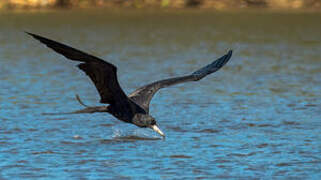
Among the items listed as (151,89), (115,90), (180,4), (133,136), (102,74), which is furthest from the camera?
(180,4)

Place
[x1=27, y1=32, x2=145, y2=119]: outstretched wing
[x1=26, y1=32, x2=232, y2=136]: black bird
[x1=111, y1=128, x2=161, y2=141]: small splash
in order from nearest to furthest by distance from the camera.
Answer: [x1=27, y1=32, x2=145, y2=119]: outstretched wing < [x1=26, y1=32, x2=232, y2=136]: black bird < [x1=111, y1=128, x2=161, y2=141]: small splash

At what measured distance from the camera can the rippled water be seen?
8625 millimetres

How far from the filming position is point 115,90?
8914 millimetres

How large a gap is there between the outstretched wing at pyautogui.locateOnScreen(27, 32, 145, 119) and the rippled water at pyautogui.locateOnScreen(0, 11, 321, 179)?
22.8 inches

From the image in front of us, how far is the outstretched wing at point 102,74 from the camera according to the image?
7840 millimetres

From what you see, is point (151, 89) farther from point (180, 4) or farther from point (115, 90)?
point (180, 4)

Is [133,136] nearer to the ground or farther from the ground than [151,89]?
nearer to the ground

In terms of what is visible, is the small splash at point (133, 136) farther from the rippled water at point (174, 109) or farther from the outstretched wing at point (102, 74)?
the outstretched wing at point (102, 74)

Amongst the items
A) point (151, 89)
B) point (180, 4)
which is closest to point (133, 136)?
point (151, 89)

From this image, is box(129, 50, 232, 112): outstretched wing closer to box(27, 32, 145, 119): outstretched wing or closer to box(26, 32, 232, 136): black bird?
box(26, 32, 232, 136): black bird

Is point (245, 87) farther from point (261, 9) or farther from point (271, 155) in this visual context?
point (261, 9)

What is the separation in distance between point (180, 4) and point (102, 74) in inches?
970

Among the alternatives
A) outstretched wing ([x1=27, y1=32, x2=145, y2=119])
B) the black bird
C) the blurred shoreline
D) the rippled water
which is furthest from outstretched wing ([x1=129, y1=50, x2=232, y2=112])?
the blurred shoreline

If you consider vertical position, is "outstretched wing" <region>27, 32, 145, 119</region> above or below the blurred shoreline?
below
